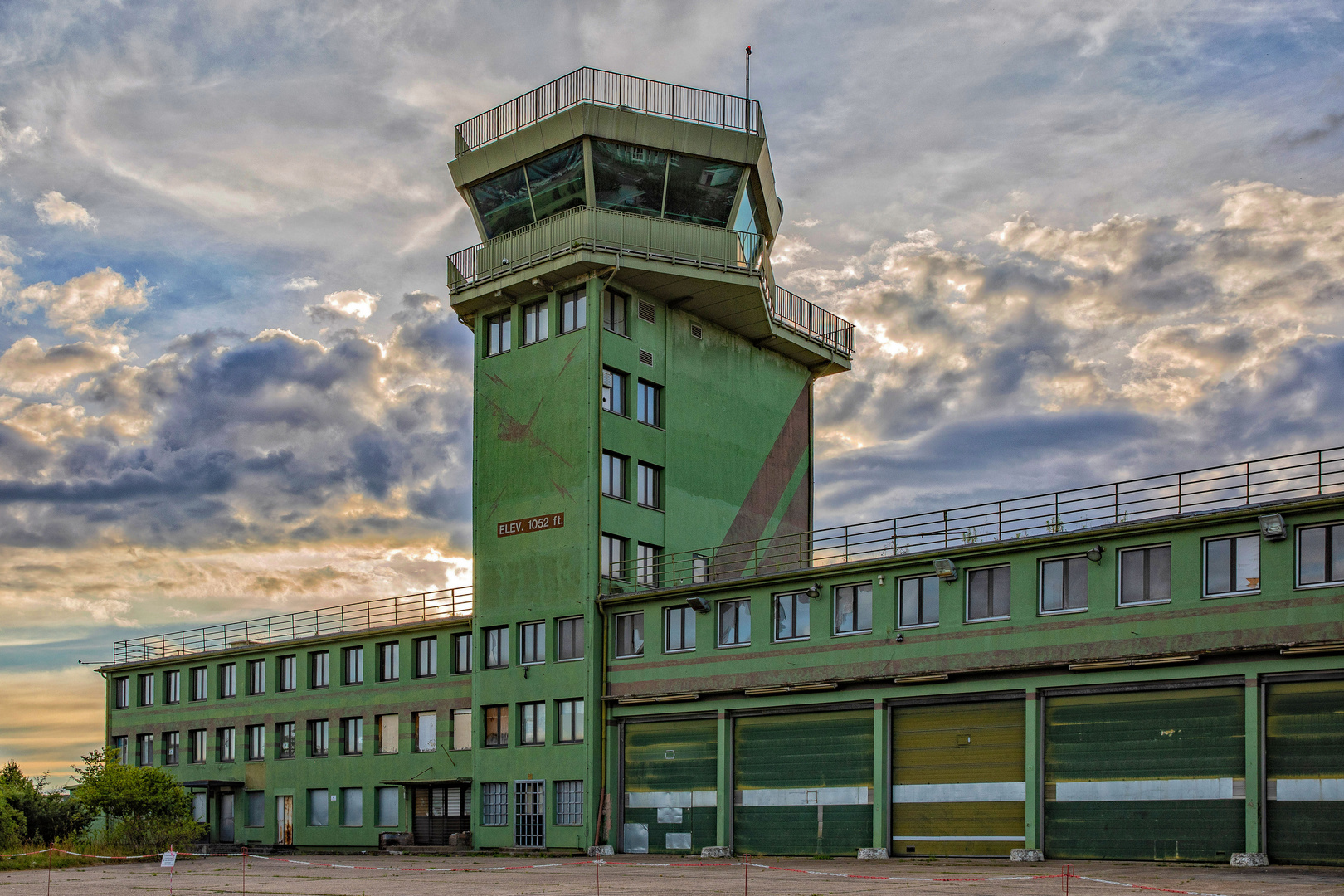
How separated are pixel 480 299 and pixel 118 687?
31.4m

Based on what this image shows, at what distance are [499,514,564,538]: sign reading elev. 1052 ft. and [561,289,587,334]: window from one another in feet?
21.3

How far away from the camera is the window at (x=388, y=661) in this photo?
5125cm

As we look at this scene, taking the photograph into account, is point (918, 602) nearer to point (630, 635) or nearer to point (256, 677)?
point (630, 635)

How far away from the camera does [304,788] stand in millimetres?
53625

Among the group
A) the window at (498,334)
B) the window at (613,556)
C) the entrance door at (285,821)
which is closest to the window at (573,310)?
the window at (498,334)

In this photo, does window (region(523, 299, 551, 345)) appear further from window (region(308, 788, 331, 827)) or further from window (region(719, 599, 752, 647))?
window (region(308, 788, 331, 827))

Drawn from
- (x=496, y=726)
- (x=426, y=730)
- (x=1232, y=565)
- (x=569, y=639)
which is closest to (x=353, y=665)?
(x=426, y=730)

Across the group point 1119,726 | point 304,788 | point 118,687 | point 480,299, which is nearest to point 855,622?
point 1119,726

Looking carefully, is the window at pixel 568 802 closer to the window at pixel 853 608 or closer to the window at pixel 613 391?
the window at pixel 853 608

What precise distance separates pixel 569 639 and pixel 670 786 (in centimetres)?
600

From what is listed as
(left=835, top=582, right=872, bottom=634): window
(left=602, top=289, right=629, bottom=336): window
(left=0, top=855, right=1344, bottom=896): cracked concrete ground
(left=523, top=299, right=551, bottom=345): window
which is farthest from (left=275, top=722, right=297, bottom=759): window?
Answer: (left=835, top=582, right=872, bottom=634): window

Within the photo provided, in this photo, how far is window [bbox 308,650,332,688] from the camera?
54125mm

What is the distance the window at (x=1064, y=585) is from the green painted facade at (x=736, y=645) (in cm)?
9

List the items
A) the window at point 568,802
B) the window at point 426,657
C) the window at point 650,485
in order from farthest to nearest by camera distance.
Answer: the window at point 426,657 → the window at point 650,485 → the window at point 568,802
